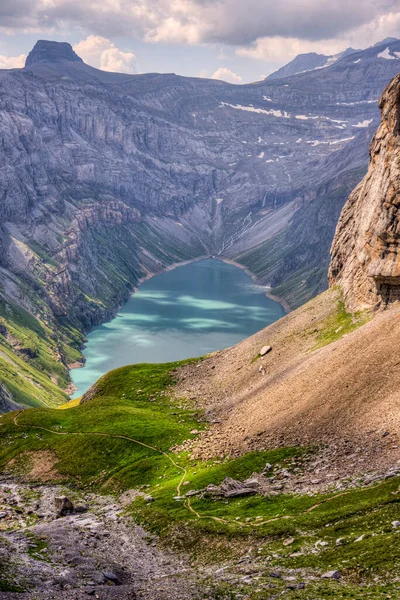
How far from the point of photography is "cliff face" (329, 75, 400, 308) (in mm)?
85062

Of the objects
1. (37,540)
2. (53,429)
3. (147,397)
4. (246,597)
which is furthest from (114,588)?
(147,397)

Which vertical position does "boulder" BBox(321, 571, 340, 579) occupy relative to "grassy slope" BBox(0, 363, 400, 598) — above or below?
above

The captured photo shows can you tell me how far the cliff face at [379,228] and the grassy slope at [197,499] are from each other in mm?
31098

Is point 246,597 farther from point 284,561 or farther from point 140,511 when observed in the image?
point 140,511

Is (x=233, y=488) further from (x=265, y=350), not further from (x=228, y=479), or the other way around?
(x=265, y=350)

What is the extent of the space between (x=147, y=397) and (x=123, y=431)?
17368mm

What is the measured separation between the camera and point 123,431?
7525cm

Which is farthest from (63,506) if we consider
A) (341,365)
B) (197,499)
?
(341,365)

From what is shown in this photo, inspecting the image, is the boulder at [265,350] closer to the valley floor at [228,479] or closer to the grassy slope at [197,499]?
the valley floor at [228,479]

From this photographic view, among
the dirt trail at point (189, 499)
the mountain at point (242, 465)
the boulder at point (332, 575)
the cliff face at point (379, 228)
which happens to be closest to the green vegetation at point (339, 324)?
the mountain at point (242, 465)

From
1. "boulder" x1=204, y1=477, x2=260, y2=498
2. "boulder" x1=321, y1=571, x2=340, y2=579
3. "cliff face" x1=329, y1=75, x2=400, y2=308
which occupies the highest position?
"cliff face" x1=329, y1=75, x2=400, y2=308

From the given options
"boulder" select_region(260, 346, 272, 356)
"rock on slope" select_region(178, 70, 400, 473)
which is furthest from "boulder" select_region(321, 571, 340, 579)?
"boulder" select_region(260, 346, 272, 356)

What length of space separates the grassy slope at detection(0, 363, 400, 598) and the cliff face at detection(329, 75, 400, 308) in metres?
31.1

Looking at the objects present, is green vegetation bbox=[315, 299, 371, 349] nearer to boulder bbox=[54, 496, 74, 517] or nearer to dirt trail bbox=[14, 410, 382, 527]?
dirt trail bbox=[14, 410, 382, 527]
